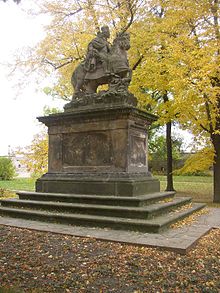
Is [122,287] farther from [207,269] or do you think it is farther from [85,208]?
[85,208]

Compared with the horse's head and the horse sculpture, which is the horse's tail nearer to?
the horse sculpture

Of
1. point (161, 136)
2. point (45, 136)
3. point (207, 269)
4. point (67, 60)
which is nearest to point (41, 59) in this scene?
point (67, 60)

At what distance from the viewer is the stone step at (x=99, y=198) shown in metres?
7.43

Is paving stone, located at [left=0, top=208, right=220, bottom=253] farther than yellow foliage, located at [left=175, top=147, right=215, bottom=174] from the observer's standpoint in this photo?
No

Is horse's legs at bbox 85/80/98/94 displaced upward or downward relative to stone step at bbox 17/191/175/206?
upward

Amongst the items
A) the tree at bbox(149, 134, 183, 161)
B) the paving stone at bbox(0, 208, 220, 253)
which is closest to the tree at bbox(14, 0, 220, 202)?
the paving stone at bbox(0, 208, 220, 253)

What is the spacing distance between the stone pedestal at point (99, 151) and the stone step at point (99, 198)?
362mm

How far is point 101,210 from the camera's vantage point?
287 inches

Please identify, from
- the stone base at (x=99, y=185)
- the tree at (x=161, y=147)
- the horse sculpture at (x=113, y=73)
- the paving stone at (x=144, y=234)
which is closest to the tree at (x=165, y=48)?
the horse sculpture at (x=113, y=73)

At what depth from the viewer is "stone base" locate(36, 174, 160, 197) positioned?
26.1 ft

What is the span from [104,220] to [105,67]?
183 inches

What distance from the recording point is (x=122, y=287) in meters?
3.82

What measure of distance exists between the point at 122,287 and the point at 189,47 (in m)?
10.2

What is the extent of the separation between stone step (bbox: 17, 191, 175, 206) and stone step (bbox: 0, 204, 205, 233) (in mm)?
586
